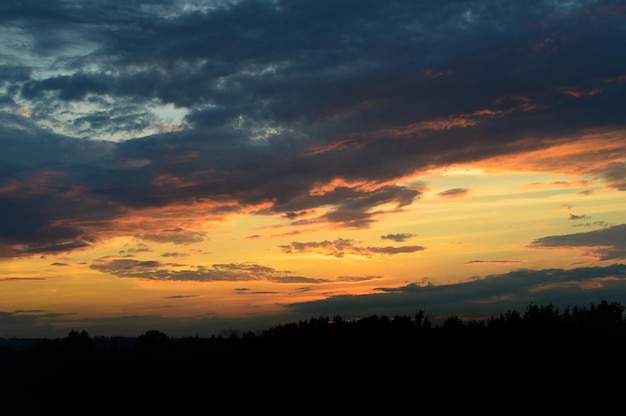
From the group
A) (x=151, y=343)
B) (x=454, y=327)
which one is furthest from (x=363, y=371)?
(x=151, y=343)

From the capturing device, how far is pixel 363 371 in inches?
3824

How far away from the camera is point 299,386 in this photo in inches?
3984

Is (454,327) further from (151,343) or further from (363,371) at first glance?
(151,343)

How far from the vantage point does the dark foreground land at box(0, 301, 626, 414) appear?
76688 millimetres

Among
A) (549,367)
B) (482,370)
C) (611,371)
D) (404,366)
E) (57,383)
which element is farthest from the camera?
(57,383)

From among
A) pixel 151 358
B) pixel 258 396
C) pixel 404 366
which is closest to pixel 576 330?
pixel 404 366

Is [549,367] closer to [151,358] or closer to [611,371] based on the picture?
[611,371]

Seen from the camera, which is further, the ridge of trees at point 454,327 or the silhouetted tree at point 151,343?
the silhouetted tree at point 151,343

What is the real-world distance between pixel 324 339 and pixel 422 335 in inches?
684

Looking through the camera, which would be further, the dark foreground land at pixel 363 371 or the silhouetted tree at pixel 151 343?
the silhouetted tree at pixel 151 343

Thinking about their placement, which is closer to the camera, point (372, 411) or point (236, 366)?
point (372, 411)

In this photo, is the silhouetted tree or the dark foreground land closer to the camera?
the dark foreground land

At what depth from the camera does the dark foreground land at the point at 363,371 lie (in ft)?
252

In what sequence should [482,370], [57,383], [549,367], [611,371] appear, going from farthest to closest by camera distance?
[57,383], [482,370], [549,367], [611,371]
